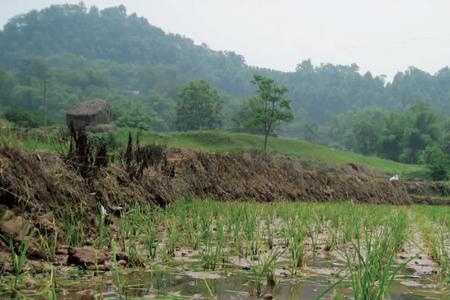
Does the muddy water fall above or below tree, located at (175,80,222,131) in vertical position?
below

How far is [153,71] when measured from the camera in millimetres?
143500

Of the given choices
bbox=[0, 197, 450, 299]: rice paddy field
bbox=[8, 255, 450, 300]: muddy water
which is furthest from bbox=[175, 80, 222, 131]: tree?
bbox=[8, 255, 450, 300]: muddy water

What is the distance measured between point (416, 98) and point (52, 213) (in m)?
153

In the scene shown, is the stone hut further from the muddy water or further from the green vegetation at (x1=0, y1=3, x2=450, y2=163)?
the muddy water

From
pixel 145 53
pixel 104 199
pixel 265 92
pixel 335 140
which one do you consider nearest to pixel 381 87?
pixel 335 140

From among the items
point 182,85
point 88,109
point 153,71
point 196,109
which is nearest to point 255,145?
point 88,109

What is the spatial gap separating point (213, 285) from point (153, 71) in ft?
470

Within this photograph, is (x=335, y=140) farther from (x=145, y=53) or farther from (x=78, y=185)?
(x=78, y=185)

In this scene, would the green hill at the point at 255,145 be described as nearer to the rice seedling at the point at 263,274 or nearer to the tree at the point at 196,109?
the tree at the point at 196,109

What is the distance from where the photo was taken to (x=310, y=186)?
2050 centimetres

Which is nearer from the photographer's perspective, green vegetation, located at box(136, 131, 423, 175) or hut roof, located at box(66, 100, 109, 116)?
hut roof, located at box(66, 100, 109, 116)

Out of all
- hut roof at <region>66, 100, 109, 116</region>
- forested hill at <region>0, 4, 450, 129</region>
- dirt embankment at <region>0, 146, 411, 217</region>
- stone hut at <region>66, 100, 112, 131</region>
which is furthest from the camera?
forested hill at <region>0, 4, 450, 129</region>

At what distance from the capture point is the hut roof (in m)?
44.7

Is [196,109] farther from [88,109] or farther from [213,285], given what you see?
[213,285]
